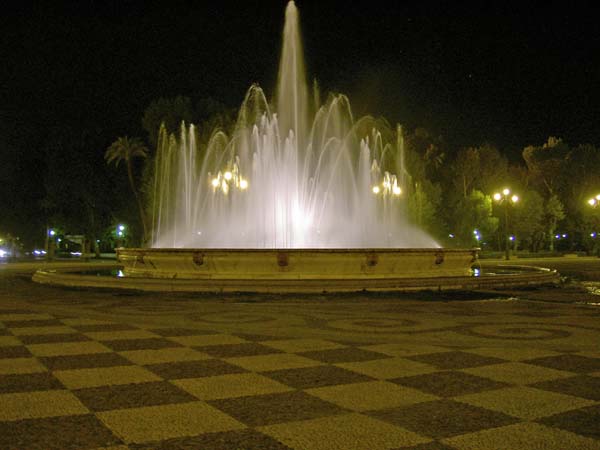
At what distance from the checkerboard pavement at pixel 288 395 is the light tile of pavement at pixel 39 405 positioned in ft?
0.05

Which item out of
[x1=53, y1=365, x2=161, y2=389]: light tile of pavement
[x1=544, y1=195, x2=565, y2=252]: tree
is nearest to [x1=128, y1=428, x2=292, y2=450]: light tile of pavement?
[x1=53, y1=365, x2=161, y2=389]: light tile of pavement

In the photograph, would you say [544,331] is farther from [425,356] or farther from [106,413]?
[106,413]

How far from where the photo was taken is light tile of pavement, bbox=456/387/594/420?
5.26 m

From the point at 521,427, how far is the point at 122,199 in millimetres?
52362

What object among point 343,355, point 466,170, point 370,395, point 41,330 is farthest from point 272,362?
point 466,170

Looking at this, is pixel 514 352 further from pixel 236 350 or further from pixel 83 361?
pixel 83 361

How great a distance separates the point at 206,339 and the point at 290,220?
17013 millimetres

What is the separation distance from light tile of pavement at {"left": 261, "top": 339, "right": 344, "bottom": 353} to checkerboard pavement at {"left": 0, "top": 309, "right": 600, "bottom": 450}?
1cm

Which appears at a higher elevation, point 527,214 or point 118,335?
point 527,214

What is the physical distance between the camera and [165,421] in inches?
194

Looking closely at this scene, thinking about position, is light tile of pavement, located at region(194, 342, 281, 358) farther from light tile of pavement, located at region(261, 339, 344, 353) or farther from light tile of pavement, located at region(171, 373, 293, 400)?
light tile of pavement, located at region(171, 373, 293, 400)

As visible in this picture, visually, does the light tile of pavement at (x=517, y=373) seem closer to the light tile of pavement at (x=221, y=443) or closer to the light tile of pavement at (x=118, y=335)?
the light tile of pavement at (x=221, y=443)

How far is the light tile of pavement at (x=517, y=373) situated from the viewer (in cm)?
648

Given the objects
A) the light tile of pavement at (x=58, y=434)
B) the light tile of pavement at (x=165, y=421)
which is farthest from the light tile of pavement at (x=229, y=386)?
the light tile of pavement at (x=58, y=434)
